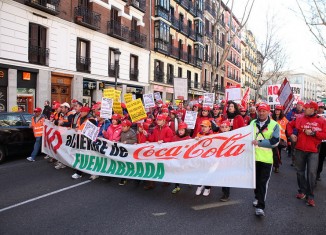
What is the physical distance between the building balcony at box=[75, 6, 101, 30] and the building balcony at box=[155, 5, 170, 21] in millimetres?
8752

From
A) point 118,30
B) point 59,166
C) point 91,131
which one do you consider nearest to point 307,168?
point 91,131

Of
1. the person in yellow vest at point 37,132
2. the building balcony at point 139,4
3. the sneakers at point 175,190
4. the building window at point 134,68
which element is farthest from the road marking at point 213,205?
the building balcony at point 139,4

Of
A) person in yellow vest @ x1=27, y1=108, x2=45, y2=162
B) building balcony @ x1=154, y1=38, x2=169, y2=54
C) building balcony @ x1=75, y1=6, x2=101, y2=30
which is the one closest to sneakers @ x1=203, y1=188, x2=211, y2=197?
person in yellow vest @ x1=27, y1=108, x2=45, y2=162

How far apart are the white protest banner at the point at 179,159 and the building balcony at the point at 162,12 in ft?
76.6

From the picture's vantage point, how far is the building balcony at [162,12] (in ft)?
91.1

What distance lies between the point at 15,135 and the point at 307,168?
7.87 m

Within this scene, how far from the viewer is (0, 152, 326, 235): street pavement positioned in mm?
4148

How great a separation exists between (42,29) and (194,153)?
48.2ft

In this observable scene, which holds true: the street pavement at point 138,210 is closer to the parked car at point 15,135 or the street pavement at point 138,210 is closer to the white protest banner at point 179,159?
the white protest banner at point 179,159

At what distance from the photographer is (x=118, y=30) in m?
22.7

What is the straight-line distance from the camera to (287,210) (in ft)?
16.3

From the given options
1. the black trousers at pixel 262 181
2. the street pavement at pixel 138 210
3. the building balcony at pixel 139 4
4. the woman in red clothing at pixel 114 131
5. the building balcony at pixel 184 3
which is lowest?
the street pavement at pixel 138 210

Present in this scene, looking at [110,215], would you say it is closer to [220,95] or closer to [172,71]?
[172,71]

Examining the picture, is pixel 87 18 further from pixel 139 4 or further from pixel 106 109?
pixel 106 109
